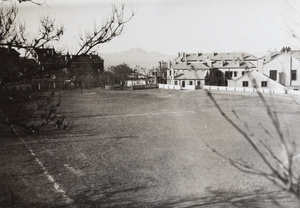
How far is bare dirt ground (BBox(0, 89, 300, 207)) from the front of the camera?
12586 mm

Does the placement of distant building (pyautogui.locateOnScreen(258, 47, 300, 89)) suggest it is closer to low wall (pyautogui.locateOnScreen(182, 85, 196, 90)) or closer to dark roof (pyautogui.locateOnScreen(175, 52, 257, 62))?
low wall (pyautogui.locateOnScreen(182, 85, 196, 90))

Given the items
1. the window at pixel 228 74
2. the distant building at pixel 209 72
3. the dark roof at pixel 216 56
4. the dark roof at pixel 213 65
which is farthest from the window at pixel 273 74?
the dark roof at pixel 216 56

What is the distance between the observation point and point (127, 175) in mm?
15438

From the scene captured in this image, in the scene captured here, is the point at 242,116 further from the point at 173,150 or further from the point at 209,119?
the point at 173,150

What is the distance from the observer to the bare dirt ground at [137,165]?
12586mm

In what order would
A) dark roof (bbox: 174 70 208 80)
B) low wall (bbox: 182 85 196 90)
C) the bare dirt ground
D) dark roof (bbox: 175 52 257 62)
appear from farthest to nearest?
1. dark roof (bbox: 175 52 257 62)
2. dark roof (bbox: 174 70 208 80)
3. low wall (bbox: 182 85 196 90)
4. the bare dirt ground

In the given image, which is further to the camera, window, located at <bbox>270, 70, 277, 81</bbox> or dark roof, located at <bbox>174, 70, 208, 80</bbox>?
dark roof, located at <bbox>174, 70, 208, 80</bbox>

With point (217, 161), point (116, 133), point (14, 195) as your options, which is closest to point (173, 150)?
point (217, 161)

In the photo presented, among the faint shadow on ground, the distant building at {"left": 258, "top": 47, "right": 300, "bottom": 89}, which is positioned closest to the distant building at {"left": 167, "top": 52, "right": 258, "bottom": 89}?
the distant building at {"left": 258, "top": 47, "right": 300, "bottom": 89}

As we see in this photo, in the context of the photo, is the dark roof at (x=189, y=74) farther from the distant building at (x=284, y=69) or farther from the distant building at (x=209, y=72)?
the distant building at (x=284, y=69)

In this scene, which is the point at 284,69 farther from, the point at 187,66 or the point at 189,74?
the point at 187,66

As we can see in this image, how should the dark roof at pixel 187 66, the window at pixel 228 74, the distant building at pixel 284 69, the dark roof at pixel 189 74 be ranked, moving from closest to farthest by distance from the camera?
1. the distant building at pixel 284 69
2. the dark roof at pixel 189 74
3. the dark roof at pixel 187 66
4. the window at pixel 228 74

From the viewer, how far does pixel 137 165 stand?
55.6 ft

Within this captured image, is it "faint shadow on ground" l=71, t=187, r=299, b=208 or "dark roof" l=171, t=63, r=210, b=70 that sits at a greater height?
"dark roof" l=171, t=63, r=210, b=70
